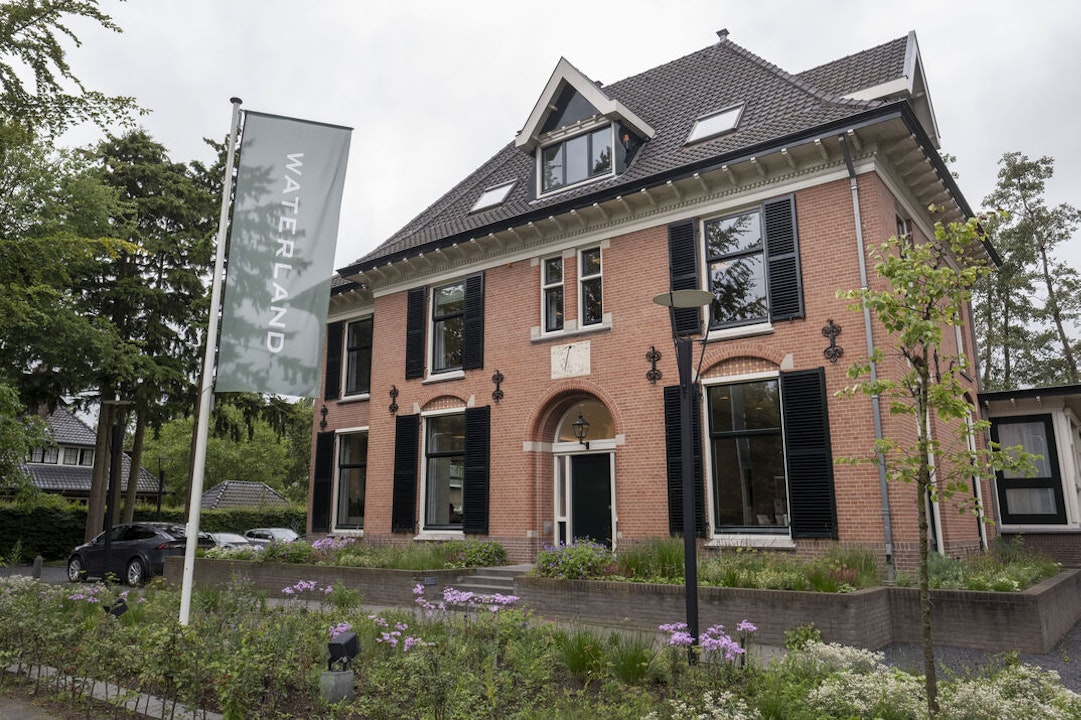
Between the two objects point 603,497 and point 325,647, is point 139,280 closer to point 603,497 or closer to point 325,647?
point 603,497

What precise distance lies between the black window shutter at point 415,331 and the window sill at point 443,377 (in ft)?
0.74

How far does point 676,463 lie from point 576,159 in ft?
24.1

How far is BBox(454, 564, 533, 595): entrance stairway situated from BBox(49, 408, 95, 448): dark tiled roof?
121 ft

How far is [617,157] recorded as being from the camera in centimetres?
1523

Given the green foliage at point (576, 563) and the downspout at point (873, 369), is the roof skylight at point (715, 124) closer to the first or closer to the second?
the downspout at point (873, 369)

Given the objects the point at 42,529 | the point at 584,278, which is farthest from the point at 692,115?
the point at 42,529

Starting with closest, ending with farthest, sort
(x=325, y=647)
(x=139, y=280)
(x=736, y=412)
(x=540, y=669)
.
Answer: (x=540, y=669) → (x=325, y=647) → (x=736, y=412) → (x=139, y=280)

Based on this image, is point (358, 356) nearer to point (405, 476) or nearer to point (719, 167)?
point (405, 476)

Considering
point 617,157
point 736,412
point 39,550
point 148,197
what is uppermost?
point 148,197

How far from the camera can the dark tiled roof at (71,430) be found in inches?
1582

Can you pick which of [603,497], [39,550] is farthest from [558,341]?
[39,550]

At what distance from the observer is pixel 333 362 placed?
65.8ft

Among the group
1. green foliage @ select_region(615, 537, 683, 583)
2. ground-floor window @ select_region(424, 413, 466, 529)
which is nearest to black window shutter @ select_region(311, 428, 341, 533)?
ground-floor window @ select_region(424, 413, 466, 529)

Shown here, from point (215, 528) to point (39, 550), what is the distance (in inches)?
301
